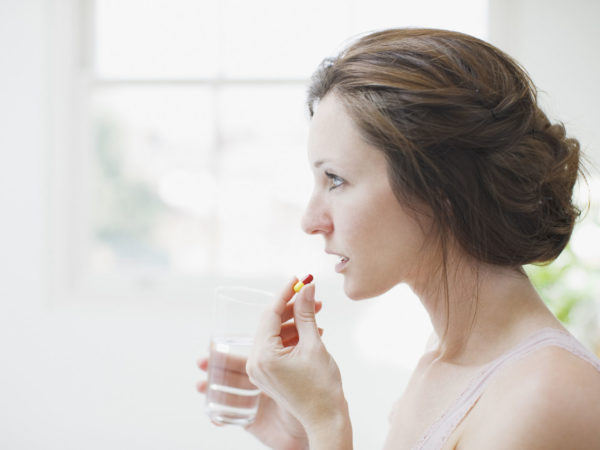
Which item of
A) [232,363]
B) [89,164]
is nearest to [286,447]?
[232,363]

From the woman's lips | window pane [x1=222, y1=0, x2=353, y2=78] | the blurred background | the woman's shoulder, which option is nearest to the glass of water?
the woman's lips

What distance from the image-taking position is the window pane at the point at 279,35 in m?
2.57

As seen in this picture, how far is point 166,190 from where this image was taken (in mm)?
2652

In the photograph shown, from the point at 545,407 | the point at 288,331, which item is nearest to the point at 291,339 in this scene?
the point at 288,331

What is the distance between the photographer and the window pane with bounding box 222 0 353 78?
2.57 metres

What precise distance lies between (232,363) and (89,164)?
1.86m

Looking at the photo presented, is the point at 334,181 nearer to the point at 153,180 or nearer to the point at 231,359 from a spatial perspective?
the point at 231,359

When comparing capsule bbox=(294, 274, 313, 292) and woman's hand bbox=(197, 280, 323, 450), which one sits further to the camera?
woman's hand bbox=(197, 280, 323, 450)

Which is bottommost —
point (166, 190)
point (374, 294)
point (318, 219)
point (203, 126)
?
point (166, 190)

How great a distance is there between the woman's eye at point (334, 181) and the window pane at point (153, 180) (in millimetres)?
1713

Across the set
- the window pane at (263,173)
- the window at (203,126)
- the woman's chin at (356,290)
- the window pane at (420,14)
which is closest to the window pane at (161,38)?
the window at (203,126)

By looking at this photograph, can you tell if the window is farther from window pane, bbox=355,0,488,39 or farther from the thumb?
the thumb

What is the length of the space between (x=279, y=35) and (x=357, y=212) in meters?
1.88

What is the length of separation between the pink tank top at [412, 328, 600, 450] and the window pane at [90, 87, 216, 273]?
1.85m
